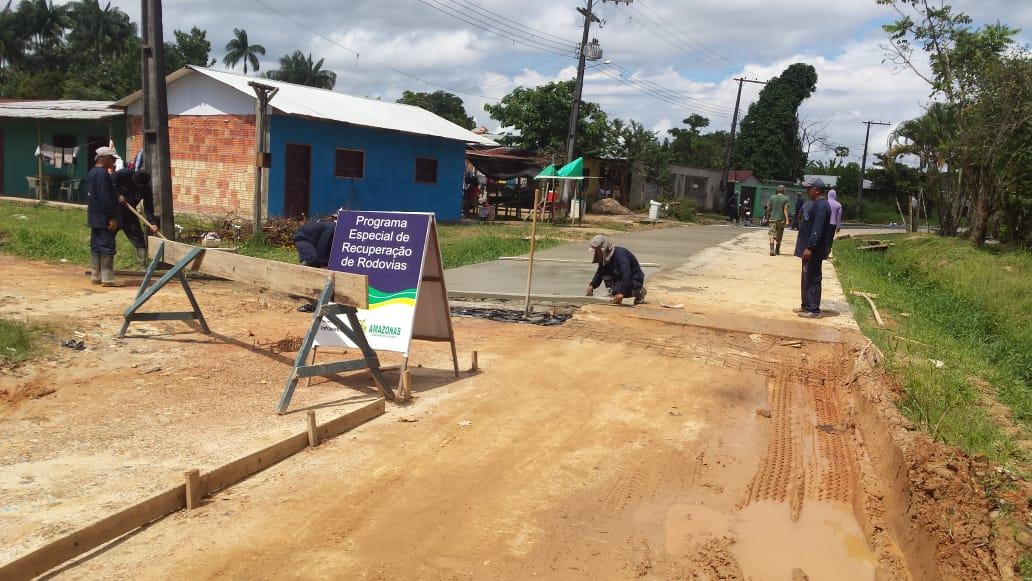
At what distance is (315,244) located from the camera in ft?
29.0

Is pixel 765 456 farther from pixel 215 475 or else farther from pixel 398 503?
pixel 215 475

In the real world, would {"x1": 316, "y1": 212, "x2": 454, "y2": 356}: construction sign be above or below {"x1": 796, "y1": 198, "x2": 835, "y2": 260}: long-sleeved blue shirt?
below

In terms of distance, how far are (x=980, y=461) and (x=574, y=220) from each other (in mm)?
26531

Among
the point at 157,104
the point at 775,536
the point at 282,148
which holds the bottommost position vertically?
the point at 775,536

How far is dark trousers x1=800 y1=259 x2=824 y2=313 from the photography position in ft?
34.0

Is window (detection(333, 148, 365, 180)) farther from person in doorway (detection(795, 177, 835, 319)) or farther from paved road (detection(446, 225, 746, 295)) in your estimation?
person in doorway (detection(795, 177, 835, 319))

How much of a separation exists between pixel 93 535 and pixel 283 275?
3.02 m

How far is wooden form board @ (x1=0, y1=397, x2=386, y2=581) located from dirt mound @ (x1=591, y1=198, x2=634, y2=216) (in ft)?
111

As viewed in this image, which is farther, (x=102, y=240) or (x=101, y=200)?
(x=102, y=240)

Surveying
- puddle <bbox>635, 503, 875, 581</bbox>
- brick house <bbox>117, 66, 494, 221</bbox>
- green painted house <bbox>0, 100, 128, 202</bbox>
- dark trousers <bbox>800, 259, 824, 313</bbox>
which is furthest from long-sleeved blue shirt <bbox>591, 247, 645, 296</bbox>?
green painted house <bbox>0, 100, 128, 202</bbox>

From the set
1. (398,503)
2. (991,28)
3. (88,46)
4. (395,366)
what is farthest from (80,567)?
(88,46)

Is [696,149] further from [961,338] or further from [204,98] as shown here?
[961,338]

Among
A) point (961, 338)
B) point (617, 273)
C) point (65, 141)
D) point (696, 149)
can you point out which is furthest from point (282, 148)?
point (696, 149)

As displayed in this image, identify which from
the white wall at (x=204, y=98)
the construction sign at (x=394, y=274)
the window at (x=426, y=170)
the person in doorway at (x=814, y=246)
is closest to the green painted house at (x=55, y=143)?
the white wall at (x=204, y=98)
